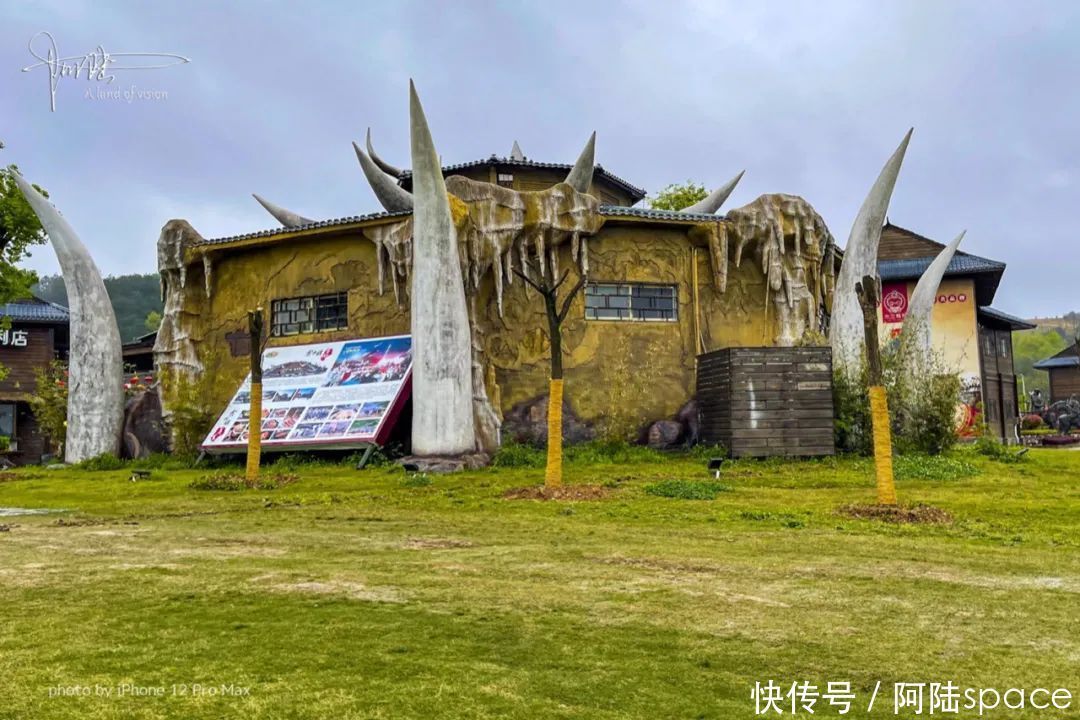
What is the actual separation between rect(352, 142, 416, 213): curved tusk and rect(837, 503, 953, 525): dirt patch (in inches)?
546

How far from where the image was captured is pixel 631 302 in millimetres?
20016

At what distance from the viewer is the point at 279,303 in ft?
70.1

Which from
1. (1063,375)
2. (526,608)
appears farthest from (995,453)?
(1063,375)

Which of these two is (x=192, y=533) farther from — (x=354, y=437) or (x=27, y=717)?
(x=354, y=437)

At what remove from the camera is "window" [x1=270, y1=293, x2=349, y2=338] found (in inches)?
814

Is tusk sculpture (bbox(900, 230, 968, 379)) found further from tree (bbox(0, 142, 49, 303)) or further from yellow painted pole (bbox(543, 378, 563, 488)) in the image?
tree (bbox(0, 142, 49, 303))

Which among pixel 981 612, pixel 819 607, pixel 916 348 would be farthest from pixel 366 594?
pixel 916 348

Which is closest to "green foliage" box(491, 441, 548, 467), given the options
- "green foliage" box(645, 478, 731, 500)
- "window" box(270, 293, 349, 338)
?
"green foliage" box(645, 478, 731, 500)

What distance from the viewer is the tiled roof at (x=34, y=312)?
35281mm

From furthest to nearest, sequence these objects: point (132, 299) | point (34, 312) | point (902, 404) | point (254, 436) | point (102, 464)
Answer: point (132, 299)
point (34, 312)
point (102, 464)
point (902, 404)
point (254, 436)

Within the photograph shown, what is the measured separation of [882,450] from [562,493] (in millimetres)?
4479

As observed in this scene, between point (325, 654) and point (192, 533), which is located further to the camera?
point (192, 533)

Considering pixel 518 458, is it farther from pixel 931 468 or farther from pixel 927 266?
pixel 927 266

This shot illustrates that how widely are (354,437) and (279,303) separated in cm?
596
